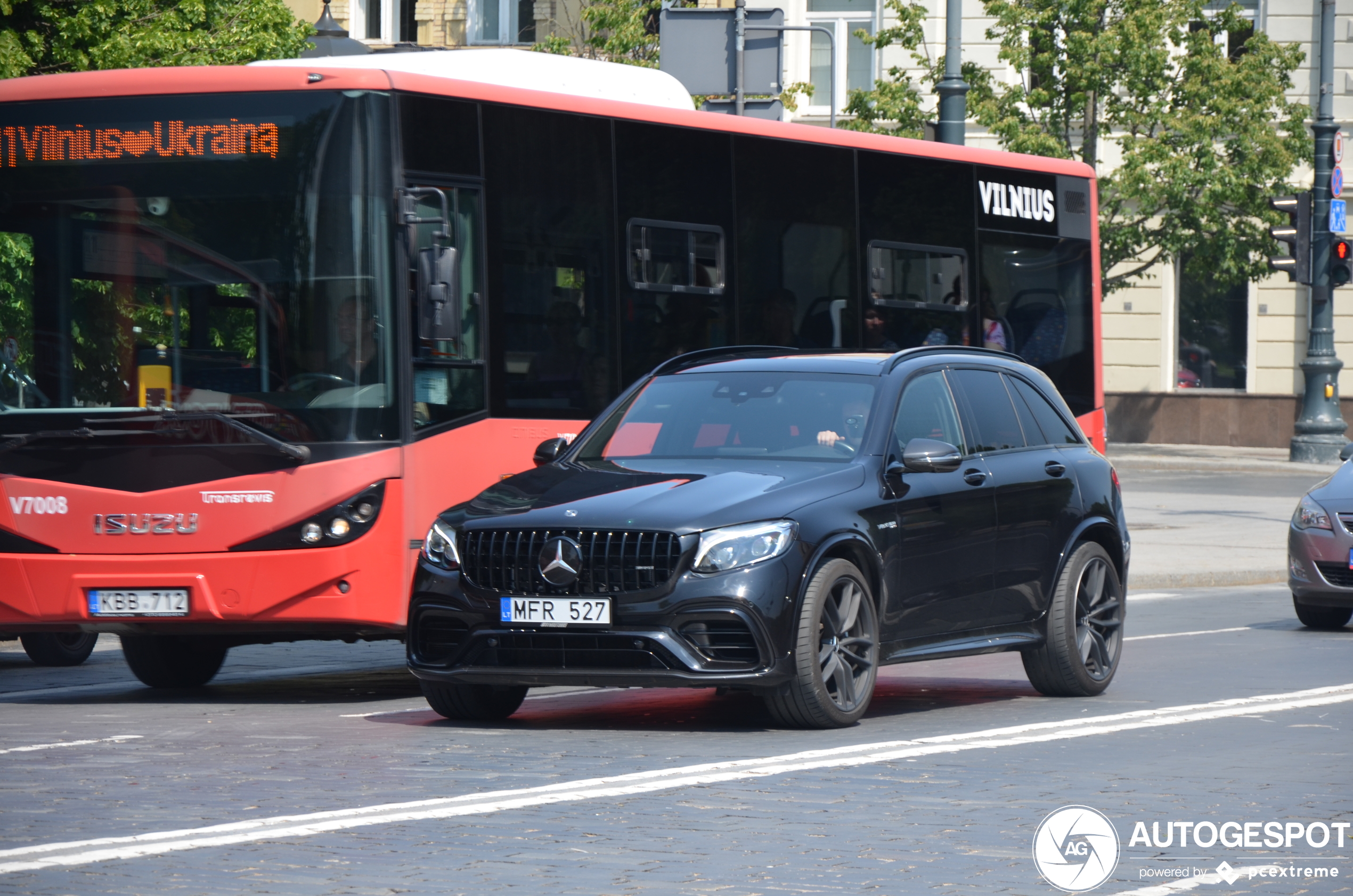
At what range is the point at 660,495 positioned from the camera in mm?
9414

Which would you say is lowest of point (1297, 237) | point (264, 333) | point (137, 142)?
point (264, 333)

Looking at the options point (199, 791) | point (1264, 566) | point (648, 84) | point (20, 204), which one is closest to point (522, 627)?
point (199, 791)

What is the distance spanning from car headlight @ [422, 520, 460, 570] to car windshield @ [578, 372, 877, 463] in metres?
0.93

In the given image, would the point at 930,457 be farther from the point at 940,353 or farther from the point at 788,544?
the point at 940,353

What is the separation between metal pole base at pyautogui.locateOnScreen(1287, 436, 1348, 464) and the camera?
3469cm

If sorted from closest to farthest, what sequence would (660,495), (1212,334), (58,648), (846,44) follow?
1. (660,495)
2. (58,648)
3. (1212,334)
4. (846,44)

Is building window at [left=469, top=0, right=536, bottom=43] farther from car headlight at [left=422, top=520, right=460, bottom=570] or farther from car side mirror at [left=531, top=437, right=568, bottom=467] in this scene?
car headlight at [left=422, top=520, right=460, bottom=570]

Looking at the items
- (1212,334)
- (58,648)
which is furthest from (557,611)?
(1212,334)

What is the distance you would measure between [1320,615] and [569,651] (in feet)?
26.0

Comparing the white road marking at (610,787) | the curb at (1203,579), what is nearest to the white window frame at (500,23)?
the curb at (1203,579)

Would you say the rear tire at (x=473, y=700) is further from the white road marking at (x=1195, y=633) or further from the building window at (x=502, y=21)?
the building window at (x=502, y=21)

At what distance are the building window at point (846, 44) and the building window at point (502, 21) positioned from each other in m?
4.96

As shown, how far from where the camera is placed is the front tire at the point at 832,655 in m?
9.27

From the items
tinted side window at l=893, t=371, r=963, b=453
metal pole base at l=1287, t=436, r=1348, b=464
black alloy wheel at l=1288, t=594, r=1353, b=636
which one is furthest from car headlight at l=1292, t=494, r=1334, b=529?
metal pole base at l=1287, t=436, r=1348, b=464
